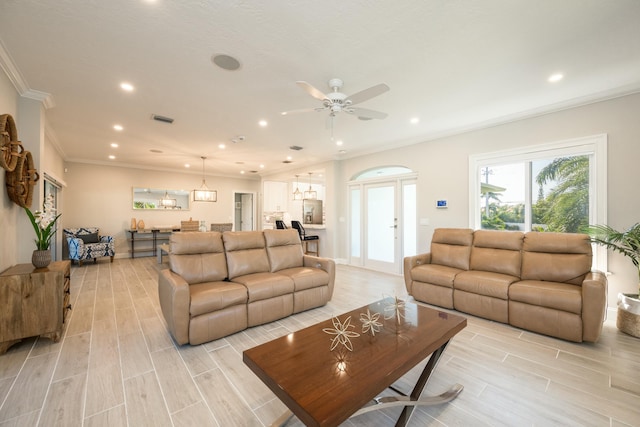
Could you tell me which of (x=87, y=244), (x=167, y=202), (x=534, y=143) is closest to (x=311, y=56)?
(x=534, y=143)

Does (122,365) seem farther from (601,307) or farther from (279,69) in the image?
(601,307)

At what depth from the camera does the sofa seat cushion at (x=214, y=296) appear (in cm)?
249

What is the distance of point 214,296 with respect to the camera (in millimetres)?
2596

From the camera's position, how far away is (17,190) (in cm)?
273

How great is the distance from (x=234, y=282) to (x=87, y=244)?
5592mm

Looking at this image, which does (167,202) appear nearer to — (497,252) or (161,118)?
(161,118)

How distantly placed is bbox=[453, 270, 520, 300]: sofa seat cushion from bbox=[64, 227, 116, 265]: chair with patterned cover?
773 centimetres

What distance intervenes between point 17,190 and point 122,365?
89.4 inches

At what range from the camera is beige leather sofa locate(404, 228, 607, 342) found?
2.57 m

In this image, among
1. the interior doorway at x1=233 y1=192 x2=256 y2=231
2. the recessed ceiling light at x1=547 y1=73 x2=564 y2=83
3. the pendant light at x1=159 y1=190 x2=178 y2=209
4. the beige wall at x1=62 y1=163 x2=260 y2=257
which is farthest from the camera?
the interior doorway at x1=233 y1=192 x2=256 y2=231

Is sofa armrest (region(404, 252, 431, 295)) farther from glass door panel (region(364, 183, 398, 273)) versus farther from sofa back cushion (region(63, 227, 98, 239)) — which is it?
sofa back cushion (region(63, 227, 98, 239))

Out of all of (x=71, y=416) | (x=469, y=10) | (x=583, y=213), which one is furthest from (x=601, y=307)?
(x=71, y=416)

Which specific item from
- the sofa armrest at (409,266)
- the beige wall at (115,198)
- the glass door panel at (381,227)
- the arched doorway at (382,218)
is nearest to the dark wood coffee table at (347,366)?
the sofa armrest at (409,266)

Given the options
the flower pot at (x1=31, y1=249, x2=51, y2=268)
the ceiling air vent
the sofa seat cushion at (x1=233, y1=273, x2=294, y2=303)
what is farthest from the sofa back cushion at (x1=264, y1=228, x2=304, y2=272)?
the ceiling air vent
